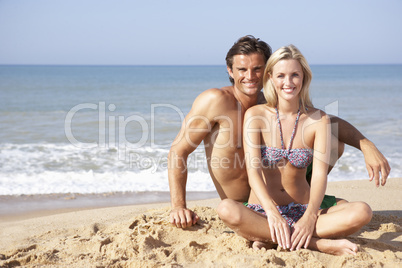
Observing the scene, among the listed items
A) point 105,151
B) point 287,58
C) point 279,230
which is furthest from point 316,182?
point 105,151

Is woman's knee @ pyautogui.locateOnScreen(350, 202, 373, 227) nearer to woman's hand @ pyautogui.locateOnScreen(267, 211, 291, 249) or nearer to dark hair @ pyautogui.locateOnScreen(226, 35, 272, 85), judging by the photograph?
woman's hand @ pyautogui.locateOnScreen(267, 211, 291, 249)

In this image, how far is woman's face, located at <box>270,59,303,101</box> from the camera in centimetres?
321

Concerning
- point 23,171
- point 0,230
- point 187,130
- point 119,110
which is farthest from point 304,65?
point 119,110

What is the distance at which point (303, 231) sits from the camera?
2932mm

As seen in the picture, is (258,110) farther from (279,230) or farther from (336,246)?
(336,246)

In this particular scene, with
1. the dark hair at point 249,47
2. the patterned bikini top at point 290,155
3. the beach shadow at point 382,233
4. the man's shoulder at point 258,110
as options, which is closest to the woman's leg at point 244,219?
the patterned bikini top at point 290,155

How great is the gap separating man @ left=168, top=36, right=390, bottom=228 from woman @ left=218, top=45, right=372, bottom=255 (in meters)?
0.22

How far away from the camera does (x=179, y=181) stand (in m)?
3.50

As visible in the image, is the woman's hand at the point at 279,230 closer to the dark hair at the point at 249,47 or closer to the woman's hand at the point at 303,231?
the woman's hand at the point at 303,231

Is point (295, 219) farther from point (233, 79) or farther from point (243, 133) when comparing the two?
point (233, 79)

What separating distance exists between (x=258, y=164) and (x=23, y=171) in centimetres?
498

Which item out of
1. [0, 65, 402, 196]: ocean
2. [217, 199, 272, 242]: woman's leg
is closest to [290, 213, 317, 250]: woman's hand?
[217, 199, 272, 242]: woman's leg

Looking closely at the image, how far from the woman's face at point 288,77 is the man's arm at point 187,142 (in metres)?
0.54

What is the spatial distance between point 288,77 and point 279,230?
3.82 feet
